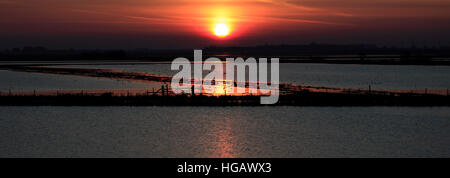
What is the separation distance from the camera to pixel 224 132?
→ 3703 cm

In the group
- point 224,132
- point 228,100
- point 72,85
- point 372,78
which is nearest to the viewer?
point 224,132

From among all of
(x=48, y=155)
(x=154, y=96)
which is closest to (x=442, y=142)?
(x=48, y=155)

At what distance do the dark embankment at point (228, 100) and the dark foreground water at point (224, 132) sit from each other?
0.65 m

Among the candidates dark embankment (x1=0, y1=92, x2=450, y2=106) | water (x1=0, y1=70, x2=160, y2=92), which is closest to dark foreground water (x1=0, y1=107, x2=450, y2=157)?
dark embankment (x1=0, y1=92, x2=450, y2=106)

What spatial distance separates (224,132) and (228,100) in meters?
11.9

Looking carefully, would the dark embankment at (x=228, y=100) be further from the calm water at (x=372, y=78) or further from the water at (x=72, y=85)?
the calm water at (x=372, y=78)

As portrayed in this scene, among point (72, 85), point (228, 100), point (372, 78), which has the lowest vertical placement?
point (228, 100)

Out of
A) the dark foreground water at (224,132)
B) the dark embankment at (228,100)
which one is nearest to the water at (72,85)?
the dark embankment at (228,100)

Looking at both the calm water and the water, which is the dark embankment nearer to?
the water

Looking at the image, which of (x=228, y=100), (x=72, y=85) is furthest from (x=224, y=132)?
(x=72, y=85)

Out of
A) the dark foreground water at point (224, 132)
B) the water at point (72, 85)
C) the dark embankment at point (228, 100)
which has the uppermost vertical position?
the water at point (72, 85)

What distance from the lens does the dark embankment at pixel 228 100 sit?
152 ft

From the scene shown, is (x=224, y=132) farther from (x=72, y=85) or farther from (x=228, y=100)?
(x=72, y=85)
